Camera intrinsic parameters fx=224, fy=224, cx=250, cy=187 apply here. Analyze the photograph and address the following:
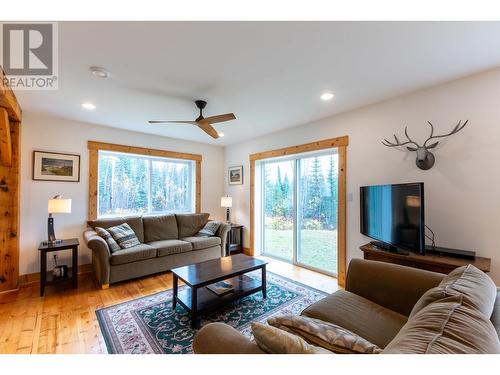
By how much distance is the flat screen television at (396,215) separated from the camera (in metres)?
2.04

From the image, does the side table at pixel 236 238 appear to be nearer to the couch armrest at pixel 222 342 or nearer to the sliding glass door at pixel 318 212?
the sliding glass door at pixel 318 212

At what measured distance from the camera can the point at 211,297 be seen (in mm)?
2381

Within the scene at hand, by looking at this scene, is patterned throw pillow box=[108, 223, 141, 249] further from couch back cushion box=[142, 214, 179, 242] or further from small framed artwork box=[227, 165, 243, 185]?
small framed artwork box=[227, 165, 243, 185]

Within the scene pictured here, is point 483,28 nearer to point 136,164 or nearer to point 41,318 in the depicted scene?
point 41,318

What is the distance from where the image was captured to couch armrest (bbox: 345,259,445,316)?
1574 mm

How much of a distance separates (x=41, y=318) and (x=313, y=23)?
11.7 feet

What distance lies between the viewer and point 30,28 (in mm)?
1539

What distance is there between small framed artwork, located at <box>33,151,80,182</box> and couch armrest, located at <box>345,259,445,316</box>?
4.12 meters

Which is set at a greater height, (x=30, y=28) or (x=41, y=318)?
(x=30, y=28)

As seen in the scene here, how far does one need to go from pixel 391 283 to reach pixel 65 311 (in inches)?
125

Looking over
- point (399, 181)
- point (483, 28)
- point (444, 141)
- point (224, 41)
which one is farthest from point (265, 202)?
point (483, 28)

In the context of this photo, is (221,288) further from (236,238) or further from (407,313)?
(236,238)

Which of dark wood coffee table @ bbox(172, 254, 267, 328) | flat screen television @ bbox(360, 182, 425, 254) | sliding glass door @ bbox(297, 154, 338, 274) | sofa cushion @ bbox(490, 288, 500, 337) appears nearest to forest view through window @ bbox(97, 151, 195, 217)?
dark wood coffee table @ bbox(172, 254, 267, 328)
